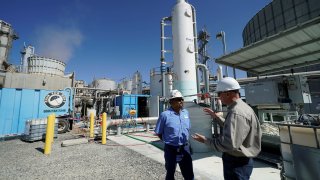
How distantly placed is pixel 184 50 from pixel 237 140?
10.2 m

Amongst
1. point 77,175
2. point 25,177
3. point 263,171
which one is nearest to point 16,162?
point 25,177

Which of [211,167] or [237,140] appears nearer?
[237,140]

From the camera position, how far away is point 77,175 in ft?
15.2

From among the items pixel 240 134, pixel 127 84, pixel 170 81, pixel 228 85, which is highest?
pixel 127 84

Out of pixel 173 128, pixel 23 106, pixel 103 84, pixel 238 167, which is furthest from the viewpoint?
pixel 103 84

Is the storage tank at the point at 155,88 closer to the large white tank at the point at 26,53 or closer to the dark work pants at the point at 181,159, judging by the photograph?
the dark work pants at the point at 181,159

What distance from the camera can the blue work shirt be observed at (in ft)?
11.1

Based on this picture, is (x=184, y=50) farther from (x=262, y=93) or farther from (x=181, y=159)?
(x=181, y=159)

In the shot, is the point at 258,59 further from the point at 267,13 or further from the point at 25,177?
the point at 267,13

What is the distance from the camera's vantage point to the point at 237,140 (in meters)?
1.97

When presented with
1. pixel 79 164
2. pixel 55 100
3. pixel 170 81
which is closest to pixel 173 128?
pixel 79 164

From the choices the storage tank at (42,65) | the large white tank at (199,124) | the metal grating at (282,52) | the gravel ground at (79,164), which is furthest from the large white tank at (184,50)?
the storage tank at (42,65)

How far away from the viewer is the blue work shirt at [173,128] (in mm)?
3381

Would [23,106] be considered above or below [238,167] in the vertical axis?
above
